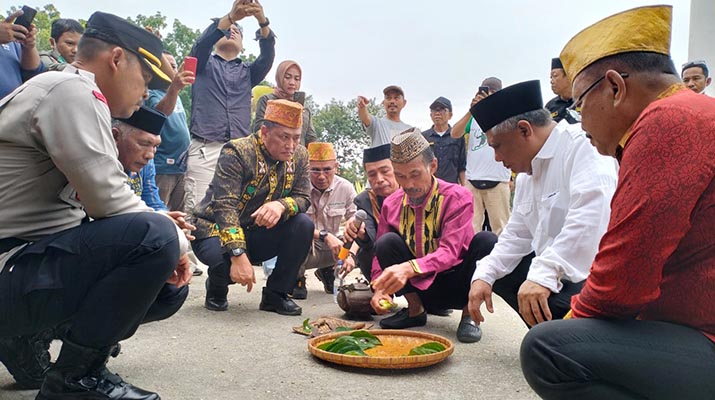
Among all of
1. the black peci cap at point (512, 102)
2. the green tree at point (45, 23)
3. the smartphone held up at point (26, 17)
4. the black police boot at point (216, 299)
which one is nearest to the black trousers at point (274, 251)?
the black police boot at point (216, 299)

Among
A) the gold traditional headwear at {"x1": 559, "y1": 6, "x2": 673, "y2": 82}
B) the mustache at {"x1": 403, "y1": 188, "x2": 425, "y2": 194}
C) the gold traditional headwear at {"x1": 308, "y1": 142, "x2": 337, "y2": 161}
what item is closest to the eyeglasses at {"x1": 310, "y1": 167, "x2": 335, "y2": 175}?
the gold traditional headwear at {"x1": 308, "y1": 142, "x2": 337, "y2": 161}

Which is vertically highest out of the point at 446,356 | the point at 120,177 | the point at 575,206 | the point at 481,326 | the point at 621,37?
the point at 621,37

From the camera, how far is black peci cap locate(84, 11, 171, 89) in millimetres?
2334

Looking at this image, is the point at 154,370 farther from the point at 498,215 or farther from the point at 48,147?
the point at 498,215

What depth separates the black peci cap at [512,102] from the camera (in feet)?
9.55

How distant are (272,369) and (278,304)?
143cm

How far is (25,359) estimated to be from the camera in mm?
2361

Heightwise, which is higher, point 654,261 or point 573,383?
point 654,261

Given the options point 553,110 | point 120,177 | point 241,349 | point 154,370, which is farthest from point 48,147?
point 553,110

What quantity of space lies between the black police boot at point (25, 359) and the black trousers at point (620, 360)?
1.82 m

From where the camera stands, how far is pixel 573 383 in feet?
5.47

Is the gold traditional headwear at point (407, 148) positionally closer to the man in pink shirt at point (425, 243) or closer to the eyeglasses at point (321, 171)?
the man in pink shirt at point (425, 243)

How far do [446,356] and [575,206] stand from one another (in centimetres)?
96

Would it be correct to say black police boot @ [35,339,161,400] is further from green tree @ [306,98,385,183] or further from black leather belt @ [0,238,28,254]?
green tree @ [306,98,385,183]
